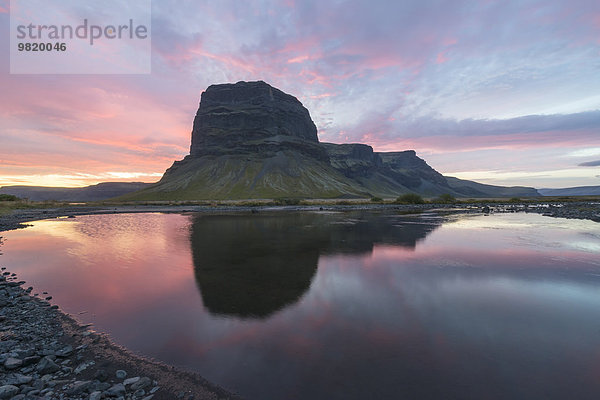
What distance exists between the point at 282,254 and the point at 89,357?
19476 mm

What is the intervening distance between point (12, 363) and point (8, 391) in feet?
5.67

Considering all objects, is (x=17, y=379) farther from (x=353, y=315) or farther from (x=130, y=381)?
(x=353, y=315)

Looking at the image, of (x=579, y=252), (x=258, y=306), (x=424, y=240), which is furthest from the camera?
(x=424, y=240)

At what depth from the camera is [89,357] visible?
9578 mm

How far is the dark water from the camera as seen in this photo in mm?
8719

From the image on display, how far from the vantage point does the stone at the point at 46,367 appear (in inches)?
337

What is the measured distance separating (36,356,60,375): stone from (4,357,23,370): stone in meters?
0.50

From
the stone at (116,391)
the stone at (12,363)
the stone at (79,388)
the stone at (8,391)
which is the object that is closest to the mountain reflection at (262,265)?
the stone at (116,391)

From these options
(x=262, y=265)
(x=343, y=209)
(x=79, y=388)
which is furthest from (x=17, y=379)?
(x=343, y=209)

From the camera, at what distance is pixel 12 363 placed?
861 centimetres

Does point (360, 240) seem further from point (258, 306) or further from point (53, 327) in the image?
point (53, 327)

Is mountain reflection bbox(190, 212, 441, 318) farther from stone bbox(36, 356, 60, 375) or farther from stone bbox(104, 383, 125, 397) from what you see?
stone bbox(36, 356, 60, 375)

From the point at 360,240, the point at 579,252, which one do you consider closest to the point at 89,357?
the point at 360,240

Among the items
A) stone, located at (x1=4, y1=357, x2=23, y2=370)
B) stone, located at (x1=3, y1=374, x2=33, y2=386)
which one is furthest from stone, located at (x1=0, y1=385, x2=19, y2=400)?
stone, located at (x1=4, y1=357, x2=23, y2=370)
